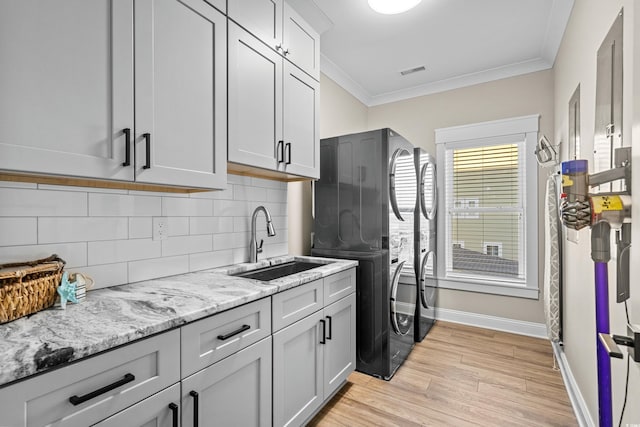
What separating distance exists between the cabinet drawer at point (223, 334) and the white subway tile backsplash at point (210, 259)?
2.07 feet

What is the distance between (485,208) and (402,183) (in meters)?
1.43

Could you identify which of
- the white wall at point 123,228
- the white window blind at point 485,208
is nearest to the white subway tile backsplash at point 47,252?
the white wall at point 123,228

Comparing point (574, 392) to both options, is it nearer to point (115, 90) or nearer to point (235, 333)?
point (235, 333)

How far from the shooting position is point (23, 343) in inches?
32.6

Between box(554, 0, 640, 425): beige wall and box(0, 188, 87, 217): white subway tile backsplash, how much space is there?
1.96 m

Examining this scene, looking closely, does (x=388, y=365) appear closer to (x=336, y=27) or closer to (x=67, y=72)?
(x=67, y=72)

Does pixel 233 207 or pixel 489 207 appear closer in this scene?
pixel 233 207

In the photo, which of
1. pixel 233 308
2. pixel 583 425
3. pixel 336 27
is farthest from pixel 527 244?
pixel 233 308

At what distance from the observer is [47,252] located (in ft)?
4.21

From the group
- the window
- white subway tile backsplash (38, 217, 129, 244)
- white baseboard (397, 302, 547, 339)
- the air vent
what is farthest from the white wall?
white baseboard (397, 302, 547, 339)

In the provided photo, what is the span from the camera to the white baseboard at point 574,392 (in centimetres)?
182

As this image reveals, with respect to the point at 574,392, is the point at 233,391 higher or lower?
higher

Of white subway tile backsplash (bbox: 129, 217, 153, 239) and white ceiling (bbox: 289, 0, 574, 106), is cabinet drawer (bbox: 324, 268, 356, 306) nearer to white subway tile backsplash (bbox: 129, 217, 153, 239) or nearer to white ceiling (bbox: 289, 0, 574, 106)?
white subway tile backsplash (bbox: 129, 217, 153, 239)

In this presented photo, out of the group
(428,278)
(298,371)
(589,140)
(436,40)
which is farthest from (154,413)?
(436,40)
